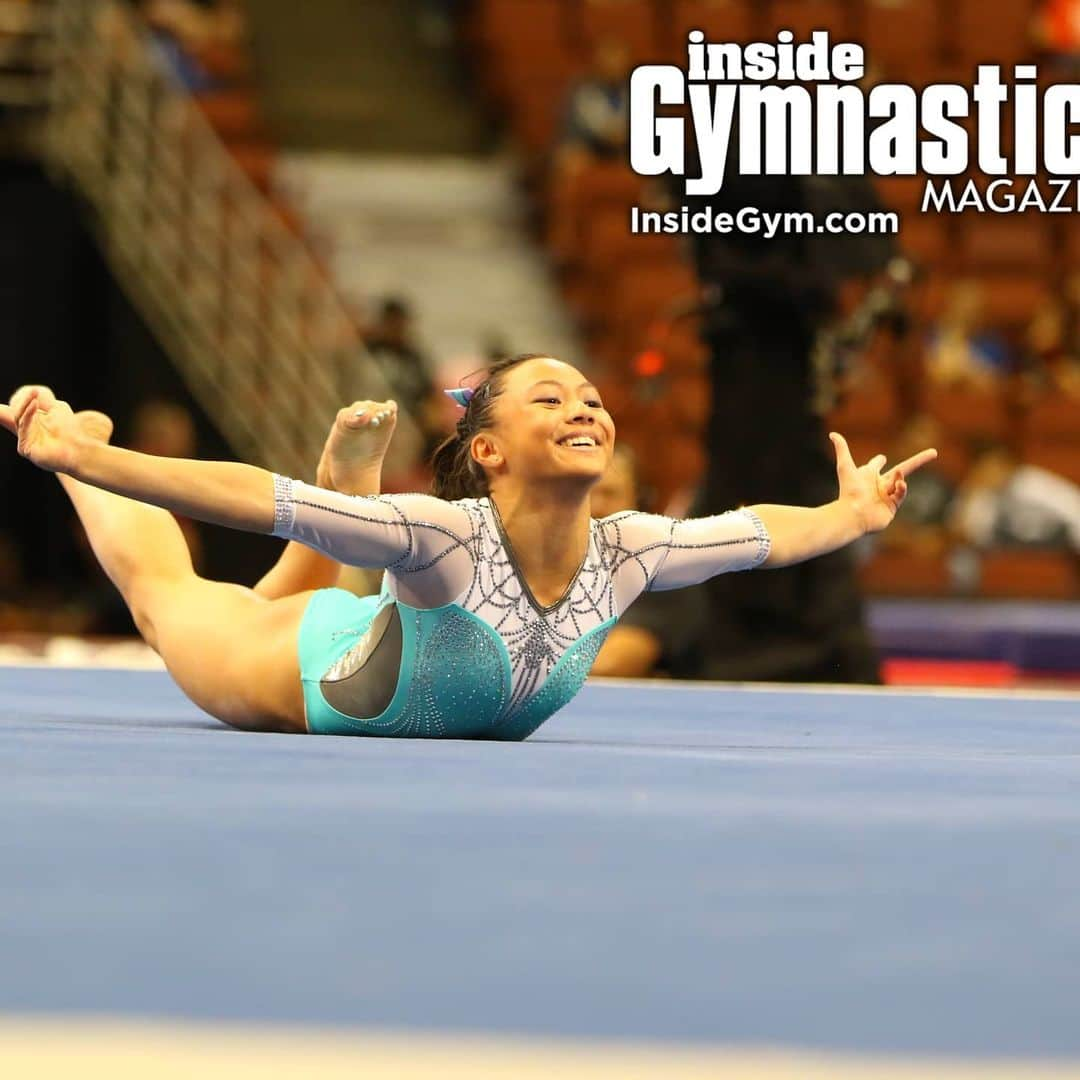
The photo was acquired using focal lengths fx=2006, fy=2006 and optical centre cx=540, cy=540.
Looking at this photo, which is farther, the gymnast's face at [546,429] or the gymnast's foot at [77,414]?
the gymnast's face at [546,429]

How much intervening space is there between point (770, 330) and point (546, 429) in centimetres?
274

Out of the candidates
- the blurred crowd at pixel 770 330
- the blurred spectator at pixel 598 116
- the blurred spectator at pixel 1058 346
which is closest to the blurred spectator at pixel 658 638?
the blurred crowd at pixel 770 330

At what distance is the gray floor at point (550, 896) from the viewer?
1188 millimetres

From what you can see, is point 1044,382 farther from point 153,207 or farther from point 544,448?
point 544,448

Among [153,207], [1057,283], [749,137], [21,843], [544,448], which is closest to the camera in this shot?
[21,843]

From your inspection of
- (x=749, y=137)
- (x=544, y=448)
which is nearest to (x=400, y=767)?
(x=544, y=448)

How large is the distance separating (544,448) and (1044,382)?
6.76 metres

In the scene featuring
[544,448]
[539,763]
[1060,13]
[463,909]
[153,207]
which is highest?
[1060,13]

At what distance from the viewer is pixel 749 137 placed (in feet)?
18.9

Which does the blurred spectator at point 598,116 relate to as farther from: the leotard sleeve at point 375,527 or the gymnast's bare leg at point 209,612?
the leotard sleeve at point 375,527

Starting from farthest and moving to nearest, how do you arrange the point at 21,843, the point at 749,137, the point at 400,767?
the point at 749,137 → the point at 400,767 → the point at 21,843

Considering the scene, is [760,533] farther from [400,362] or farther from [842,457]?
[400,362]

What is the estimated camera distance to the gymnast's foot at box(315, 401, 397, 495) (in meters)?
3.04

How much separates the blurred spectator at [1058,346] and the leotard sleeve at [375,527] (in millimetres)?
6828
